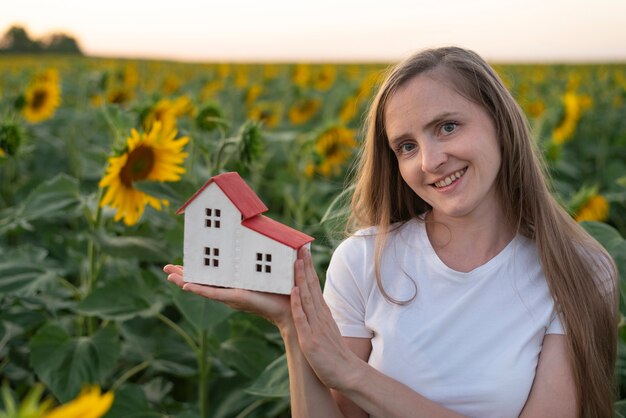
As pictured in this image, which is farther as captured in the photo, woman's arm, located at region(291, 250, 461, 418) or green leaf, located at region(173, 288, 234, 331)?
green leaf, located at region(173, 288, 234, 331)

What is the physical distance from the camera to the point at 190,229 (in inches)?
55.9

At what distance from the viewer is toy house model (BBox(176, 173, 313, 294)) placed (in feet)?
4.41

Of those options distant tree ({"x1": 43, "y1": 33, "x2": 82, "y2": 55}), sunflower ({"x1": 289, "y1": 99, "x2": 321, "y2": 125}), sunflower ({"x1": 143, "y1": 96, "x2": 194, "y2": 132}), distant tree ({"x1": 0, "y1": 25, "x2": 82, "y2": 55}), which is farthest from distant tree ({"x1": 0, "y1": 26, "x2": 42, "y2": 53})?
sunflower ({"x1": 143, "y1": 96, "x2": 194, "y2": 132})

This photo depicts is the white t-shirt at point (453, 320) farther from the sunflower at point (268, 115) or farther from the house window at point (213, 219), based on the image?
the sunflower at point (268, 115)

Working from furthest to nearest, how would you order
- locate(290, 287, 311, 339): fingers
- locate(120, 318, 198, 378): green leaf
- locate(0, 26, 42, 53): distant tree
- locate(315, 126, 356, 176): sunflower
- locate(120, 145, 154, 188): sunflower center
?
locate(0, 26, 42, 53): distant tree, locate(315, 126, 356, 176): sunflower, locate(120, 318, 198, 378): green leaf, locate(120, 145, 154, 188): sunflower center, locate(290, 287, 311, 339): fingers

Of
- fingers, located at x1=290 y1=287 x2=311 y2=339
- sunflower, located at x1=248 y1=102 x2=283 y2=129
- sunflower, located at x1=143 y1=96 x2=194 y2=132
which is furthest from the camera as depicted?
sunflower, located at x1=248 y1=102 x2=283 y2=129

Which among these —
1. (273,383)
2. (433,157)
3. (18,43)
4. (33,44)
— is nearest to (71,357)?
(273,383)

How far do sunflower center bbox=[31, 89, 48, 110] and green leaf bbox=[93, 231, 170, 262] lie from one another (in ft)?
9.52

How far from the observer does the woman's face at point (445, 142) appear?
4.83 ft

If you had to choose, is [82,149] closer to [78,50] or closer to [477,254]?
[477,254]

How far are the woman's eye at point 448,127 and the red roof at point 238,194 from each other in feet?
1.17

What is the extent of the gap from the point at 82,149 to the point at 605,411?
400 centimetres

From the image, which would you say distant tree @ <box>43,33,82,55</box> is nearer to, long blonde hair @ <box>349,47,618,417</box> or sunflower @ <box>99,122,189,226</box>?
sunflower @ <box>99,122,189,226</box>

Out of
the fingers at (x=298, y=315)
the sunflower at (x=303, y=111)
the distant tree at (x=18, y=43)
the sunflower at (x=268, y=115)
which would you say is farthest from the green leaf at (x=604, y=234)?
the distant tree at (x=18, y=43)
